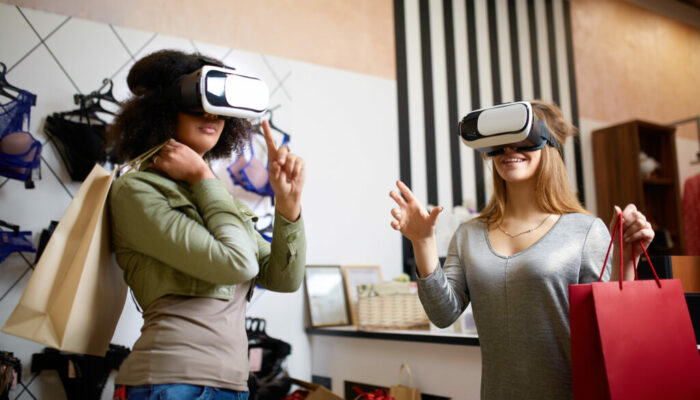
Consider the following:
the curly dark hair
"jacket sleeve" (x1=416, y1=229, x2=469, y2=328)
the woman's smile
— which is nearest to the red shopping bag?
"jacket sleeve" (x1=416, y1=229, x2=469, y2=328)

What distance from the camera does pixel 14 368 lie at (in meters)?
1.98

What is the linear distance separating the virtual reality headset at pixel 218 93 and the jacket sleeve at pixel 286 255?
0.28m

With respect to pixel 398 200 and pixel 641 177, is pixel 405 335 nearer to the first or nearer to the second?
pixel 398 200

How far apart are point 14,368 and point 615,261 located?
6.52 ft

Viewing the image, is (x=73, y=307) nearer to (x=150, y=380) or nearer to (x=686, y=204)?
(x=150, y=380)

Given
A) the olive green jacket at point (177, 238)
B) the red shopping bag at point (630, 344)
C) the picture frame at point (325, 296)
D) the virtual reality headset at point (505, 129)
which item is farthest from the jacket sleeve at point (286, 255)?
the picture frame at point (325, 296)

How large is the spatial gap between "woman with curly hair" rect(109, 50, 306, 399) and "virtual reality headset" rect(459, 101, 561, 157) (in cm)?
49

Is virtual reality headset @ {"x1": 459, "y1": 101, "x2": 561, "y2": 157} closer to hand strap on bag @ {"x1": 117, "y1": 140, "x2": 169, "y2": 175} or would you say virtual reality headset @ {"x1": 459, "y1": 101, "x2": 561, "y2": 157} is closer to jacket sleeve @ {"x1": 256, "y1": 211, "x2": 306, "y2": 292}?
jacket sleeve @ {"x1": 256, "y1": 211, "x2": 306, "y2": 292}

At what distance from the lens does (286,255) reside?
1381 millimetres

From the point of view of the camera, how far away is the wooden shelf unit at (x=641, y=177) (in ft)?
13.8

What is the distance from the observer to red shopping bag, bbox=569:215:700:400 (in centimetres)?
112

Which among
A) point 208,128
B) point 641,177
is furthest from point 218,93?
point 641,177

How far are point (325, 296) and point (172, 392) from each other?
5.87ft

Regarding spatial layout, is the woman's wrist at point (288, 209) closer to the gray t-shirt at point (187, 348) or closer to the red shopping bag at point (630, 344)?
the gray t-shirt at point (187, 348)
